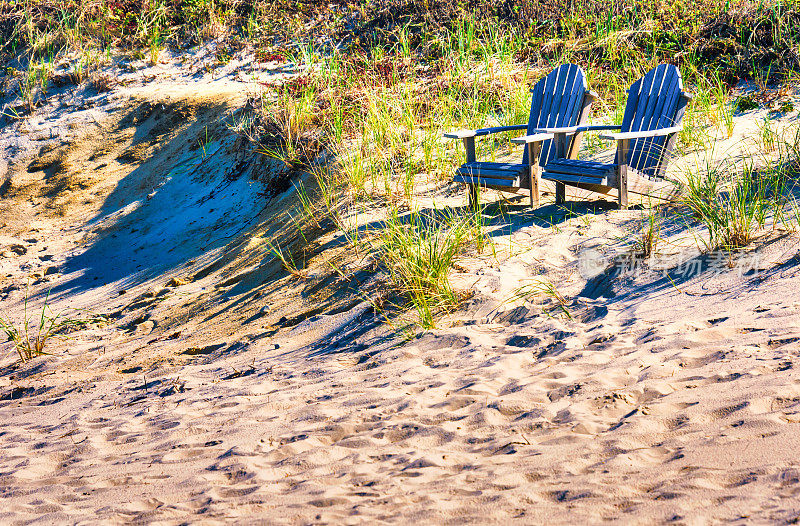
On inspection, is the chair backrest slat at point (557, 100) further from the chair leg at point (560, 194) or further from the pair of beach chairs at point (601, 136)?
the chair leg at point (560, 194)

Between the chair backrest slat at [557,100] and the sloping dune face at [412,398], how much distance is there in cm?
115

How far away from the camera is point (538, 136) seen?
498 centimetres

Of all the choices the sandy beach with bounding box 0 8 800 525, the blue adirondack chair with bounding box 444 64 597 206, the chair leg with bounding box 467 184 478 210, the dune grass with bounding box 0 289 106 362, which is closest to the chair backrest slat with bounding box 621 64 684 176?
the blue adirondack chair with bounding box 444 64 597 206

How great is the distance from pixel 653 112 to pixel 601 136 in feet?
1.97

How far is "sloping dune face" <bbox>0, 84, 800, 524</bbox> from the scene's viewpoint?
203cm

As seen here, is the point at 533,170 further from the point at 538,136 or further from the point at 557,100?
the point at 557,100

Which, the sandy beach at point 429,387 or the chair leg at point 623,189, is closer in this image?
the sandy beach at point 429,387

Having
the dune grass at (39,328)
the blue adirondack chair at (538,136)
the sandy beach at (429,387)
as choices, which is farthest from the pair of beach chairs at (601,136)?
the dune grass at (39,328)

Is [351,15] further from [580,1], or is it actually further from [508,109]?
[508,109]

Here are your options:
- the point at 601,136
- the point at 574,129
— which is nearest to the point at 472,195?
the point at 574,129

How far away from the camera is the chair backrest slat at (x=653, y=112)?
5012 mm

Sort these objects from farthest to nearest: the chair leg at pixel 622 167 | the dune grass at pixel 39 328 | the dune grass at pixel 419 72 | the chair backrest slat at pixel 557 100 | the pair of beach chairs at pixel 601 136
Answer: the chair backrest slat at pixel 557 100 → the pair of beach chairs at pixel 601 136 → the chair leg at pixel 622 167 → the dune grass at pixel 419 72 → the dune grass at pixel 39 328

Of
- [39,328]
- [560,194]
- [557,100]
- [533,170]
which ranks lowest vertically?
[39,328]

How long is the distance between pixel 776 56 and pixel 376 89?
4.45 m
